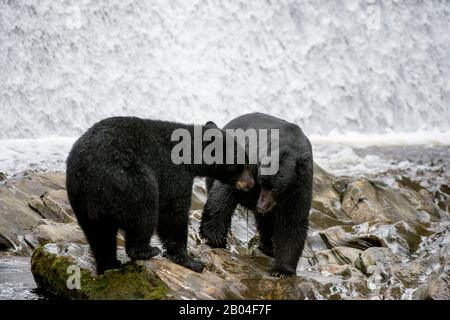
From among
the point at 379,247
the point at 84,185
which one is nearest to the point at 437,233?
the point at 379,247

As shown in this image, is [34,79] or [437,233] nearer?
[437,233]

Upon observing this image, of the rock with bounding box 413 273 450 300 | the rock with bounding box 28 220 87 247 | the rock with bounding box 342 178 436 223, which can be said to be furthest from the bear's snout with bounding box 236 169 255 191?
the rock with bounding box 342 178 436 223

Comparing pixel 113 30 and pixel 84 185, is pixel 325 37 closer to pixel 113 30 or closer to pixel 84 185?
pixel 113 30

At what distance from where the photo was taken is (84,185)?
242 inches

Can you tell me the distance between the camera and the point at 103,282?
645 cm

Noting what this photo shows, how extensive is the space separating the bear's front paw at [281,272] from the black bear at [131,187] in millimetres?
910

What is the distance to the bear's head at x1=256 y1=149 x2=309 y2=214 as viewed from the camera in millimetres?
6773

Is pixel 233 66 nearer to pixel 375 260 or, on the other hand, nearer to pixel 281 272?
pixel 375 260

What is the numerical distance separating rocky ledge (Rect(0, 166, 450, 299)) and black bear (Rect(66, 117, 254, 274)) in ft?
0.79

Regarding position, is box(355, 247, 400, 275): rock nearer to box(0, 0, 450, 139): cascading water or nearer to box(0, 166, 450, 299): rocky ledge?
box(0, 166, 450, 299): rocky ledge

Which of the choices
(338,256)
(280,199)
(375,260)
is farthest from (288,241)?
(338,256)

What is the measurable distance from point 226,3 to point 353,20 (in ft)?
15.3


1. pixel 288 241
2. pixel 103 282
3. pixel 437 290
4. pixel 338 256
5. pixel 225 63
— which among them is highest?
pixel 225 63

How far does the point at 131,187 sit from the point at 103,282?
975mm
